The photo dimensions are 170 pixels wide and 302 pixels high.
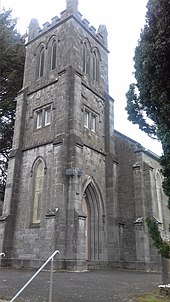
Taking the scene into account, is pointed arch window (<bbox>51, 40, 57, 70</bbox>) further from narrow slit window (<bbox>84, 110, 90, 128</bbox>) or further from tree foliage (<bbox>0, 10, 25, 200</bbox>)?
tree foliage (<bbox>0, 10, 25, 200</bbox>)

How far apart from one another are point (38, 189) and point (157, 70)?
12.0 metres

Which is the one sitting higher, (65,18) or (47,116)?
(65,18)

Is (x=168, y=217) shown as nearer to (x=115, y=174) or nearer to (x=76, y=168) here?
(x=115, y=174)

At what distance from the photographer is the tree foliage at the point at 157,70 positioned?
757 centimetres

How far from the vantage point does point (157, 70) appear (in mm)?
7793

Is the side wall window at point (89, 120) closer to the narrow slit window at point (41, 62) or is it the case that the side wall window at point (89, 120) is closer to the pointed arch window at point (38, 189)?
the pointed arch window at point (38, 189)

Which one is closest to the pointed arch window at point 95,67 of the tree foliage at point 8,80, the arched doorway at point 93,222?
the tree foliage at point 8,80

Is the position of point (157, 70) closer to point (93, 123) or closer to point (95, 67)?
point (93, 123)

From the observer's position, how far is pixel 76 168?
16.4 m

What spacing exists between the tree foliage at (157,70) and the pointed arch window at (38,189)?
422 inches

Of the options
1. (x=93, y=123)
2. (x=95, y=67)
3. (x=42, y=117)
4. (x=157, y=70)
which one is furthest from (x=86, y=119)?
(x=157, y=70)

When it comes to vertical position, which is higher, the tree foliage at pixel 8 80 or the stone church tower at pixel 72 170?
the tree foliage at pixel 8 80

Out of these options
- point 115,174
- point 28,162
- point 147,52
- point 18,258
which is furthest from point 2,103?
point 147,52

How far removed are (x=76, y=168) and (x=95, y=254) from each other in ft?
18.5
